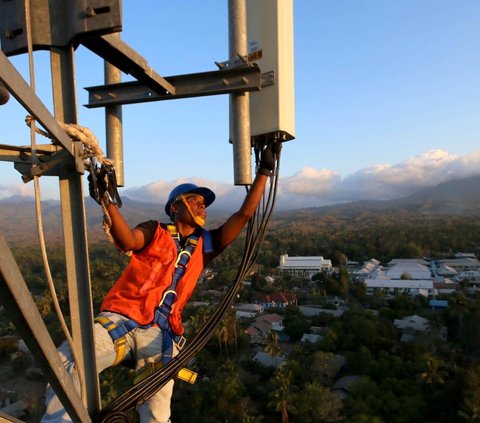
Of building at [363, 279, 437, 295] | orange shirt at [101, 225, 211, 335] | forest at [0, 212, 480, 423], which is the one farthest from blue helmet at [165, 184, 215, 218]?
building at [363, 279, 437, 295]

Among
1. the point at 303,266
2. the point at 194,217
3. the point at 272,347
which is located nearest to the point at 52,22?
the point at 194,217

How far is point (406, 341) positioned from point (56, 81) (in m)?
20.5

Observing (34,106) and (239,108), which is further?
(239,108)

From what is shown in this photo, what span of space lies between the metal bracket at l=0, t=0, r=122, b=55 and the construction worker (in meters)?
0.68

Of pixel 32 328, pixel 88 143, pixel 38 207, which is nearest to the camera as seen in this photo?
pixel 32 328

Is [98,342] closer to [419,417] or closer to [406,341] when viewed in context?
[419,417]

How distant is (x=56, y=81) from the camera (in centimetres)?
153

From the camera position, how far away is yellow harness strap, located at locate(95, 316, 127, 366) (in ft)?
6.36

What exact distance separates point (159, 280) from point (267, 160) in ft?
2.82

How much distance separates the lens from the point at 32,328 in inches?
46.4

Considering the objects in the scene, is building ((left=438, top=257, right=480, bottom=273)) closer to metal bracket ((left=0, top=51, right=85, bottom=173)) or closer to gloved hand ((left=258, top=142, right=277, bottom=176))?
gloved hand ((left=258, top=142, right=277, bottom=176))

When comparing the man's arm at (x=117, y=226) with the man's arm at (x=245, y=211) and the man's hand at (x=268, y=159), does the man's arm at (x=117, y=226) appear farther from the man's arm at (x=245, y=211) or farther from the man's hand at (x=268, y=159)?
the man's hand at (x=268, y=159)

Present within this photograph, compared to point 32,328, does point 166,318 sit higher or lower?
lower

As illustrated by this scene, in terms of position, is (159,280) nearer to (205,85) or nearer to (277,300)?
(205,85)
